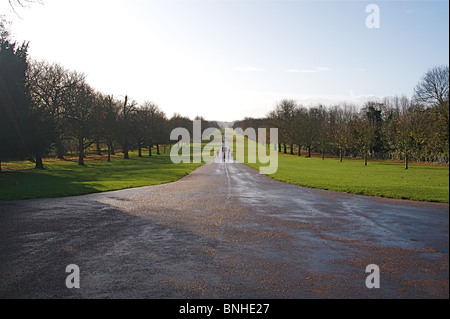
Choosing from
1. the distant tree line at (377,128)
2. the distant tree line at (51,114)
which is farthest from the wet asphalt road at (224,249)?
the distant tree line at (51,114)

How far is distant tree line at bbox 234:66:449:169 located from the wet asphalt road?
1325 centimetres

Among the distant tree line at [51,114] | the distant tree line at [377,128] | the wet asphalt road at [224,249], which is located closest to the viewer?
the wet asphalt road at [224,249]

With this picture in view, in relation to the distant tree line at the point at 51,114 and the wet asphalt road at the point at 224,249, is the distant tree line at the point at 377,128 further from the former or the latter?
the distant tree line at the point at 51,114

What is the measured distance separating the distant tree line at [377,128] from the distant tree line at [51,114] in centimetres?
3211

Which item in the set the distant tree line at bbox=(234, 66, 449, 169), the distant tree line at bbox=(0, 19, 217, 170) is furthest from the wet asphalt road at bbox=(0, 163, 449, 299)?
the distant tree line at bbox=(0, 19, 217, 170)

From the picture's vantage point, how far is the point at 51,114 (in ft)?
148

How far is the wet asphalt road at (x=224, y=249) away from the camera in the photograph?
6.57 metres

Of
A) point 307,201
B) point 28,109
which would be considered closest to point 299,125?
point 28,109

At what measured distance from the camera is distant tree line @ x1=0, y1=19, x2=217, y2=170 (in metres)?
32.7

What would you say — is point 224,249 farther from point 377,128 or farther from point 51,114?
point 377,128

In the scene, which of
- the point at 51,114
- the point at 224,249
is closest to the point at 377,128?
the point at 51,114

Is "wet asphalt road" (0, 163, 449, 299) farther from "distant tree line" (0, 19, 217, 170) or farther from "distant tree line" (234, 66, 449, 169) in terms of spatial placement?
"distant tree line" (0, 19, 217, 170)

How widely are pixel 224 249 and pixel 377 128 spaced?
65348 millimetres

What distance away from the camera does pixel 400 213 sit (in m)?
14.0
